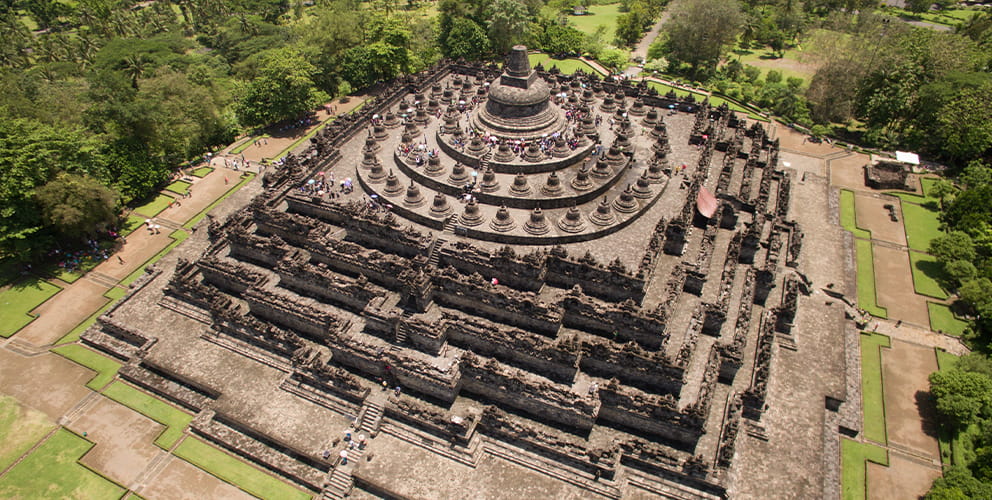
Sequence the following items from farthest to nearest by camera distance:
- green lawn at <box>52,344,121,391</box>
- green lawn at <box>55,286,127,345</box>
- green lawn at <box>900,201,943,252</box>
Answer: green lawn at <box>900,201,943,252</box> < green lawn at <box>55,286,127,345</box> < green lawn at <box>52,344,121,391</box>

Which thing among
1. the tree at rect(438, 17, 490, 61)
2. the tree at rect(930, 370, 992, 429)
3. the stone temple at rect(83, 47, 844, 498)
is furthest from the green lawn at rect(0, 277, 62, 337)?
the tree at rect(930, 370, 992, 429)

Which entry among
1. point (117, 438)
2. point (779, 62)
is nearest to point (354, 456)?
point (117, 438)

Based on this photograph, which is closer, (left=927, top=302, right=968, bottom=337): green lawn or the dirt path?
the dirt path

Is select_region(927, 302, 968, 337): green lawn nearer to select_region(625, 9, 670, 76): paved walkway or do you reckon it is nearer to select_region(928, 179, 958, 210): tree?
select_region(928, 179, 958, 210): tree

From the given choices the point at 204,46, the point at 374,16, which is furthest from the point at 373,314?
the point at 204,46

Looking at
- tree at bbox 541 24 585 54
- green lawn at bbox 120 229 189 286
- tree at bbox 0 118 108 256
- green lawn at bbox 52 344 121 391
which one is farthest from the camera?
tree at bbox 541 24 585 54

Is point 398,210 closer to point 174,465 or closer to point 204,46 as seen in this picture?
point 174,465

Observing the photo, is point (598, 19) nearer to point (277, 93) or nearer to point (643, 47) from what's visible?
point (643, 47)
